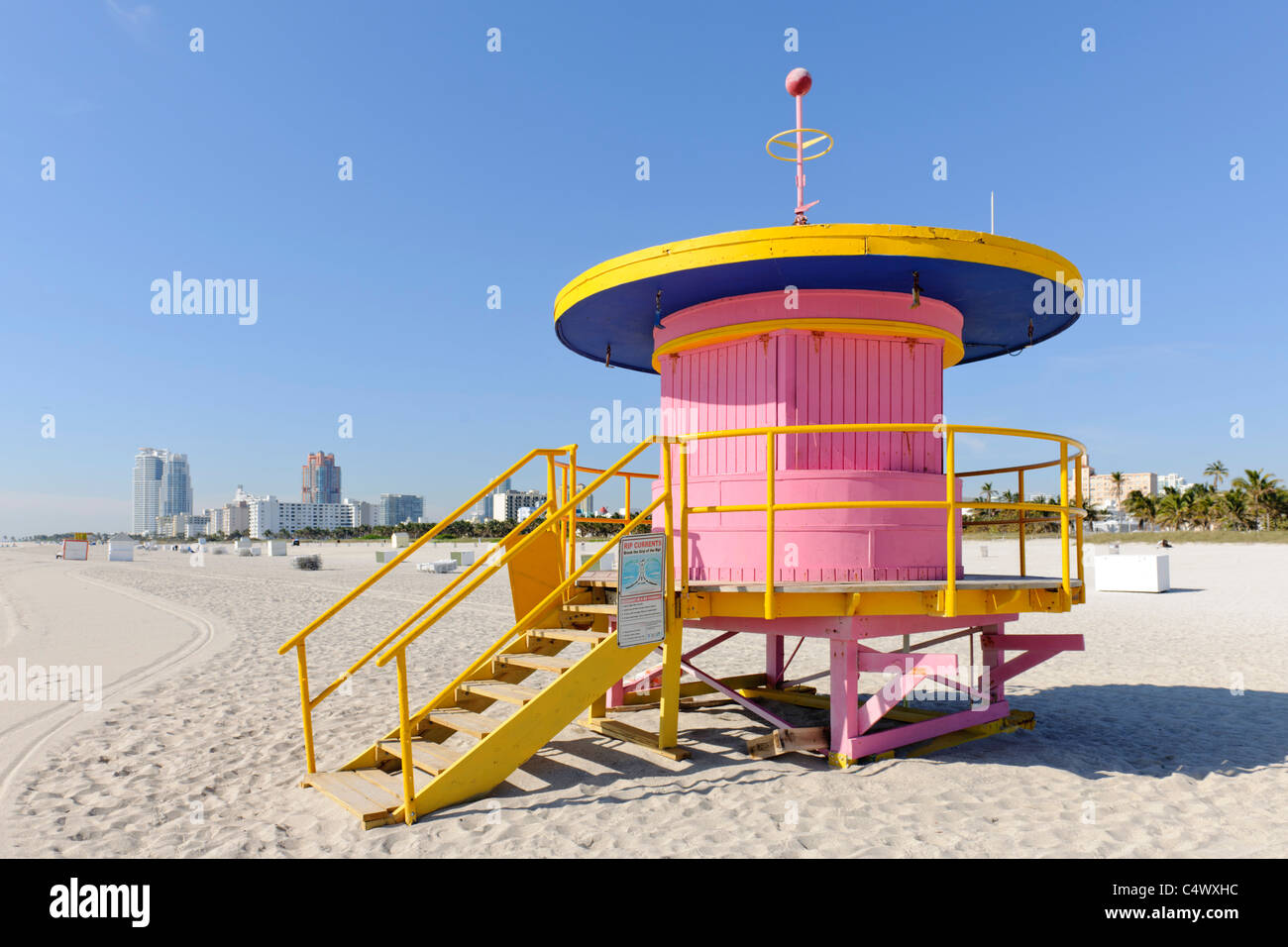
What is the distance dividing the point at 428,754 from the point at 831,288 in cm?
508

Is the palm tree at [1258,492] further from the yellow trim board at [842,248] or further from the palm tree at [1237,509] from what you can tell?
the yellow trim board at [842,248]

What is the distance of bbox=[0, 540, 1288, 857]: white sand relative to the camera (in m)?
5.18

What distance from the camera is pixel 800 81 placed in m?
7.80

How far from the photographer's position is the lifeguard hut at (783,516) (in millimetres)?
6195

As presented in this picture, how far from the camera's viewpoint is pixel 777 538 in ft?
22.8

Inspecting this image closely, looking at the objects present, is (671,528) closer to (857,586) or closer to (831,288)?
(857,586)

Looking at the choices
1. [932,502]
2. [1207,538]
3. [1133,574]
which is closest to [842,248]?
[932,502]

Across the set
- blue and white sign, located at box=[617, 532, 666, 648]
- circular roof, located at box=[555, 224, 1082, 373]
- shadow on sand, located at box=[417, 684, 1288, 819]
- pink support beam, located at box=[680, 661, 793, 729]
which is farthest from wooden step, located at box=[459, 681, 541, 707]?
circular roof, located at box=[555, 224, 1082, 373]

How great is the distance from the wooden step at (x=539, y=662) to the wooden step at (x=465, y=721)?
0.49m

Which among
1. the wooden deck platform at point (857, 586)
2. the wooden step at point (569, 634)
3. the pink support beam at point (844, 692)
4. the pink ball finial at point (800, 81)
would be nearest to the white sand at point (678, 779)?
the pink support beam at point (844, 692)

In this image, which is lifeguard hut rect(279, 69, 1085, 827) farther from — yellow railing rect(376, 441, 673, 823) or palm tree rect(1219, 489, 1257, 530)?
palm tree rect(1219, 489, 1257, 530)
